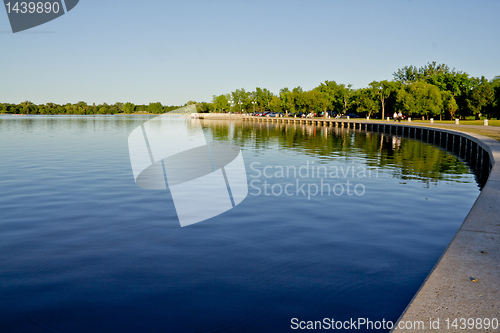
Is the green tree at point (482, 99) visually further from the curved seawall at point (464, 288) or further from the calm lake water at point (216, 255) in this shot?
the curved seawall at point (464, 288)

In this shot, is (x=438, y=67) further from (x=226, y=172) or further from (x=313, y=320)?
(x=313, y=320)

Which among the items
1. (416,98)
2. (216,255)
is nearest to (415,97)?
(416,98)

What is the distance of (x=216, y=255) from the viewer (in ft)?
29.2

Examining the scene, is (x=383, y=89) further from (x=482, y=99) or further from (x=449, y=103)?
(x=482, y=99)

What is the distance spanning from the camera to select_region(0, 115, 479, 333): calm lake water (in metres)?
6.42

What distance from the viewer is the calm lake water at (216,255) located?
6422mm

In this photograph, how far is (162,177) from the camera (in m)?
19.9

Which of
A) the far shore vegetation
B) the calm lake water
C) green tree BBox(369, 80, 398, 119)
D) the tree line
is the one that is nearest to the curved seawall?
the calm lake water

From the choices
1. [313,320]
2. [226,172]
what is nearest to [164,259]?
[313,320]

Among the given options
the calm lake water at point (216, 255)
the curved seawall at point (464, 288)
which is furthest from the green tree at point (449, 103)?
the curved seawall at point (464, 288)

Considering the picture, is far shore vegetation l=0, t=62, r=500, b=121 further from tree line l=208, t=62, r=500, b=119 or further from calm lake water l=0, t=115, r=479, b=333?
calm lake water l=0, t=115, r=479, b=333

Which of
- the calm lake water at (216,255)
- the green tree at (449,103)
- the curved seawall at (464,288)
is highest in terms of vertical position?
the green tree at (449,103)

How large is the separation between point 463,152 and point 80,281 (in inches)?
1284

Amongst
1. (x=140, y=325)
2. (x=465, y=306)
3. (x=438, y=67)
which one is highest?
(x=438, y=67)
